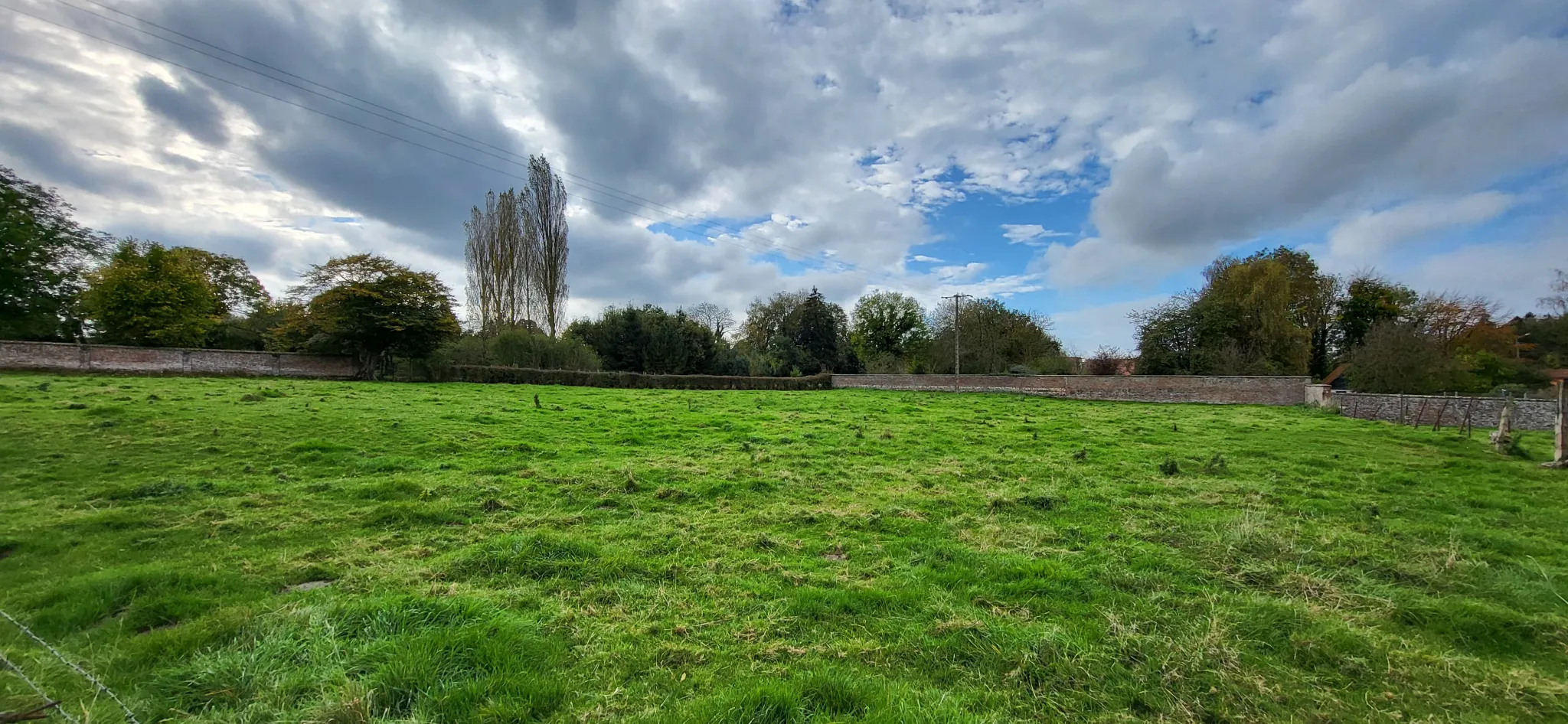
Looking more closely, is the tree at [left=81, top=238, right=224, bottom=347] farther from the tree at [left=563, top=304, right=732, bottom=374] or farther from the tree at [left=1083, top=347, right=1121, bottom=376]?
the tree at [left=1083, top=347, right=1121, bottom=376]

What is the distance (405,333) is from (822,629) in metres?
32.5

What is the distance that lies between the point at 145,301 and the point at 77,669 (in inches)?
1667

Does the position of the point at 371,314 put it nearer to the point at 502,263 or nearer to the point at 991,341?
the point at 502,263

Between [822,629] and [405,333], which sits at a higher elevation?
[405,333]

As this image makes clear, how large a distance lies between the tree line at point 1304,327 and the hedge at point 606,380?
25.6m

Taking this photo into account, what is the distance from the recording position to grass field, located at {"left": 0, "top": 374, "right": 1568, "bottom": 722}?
3.13 meters

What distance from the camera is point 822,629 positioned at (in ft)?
13.1

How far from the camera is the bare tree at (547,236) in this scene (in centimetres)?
A: 4006

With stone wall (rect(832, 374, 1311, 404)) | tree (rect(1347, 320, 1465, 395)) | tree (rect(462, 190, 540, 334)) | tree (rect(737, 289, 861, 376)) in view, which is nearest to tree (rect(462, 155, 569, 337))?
tree (rect(462, 190, 540, 334))

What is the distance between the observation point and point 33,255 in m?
6.84

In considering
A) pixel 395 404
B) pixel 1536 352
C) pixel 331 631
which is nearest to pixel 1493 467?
pixel 331 631

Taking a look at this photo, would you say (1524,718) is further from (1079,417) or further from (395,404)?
(395,404)

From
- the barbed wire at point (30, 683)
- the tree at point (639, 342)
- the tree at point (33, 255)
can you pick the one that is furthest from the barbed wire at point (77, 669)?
the tree at point (639, 342)

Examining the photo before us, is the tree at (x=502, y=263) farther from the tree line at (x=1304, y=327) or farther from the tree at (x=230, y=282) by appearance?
the tree line at (x=1304, y=327)
